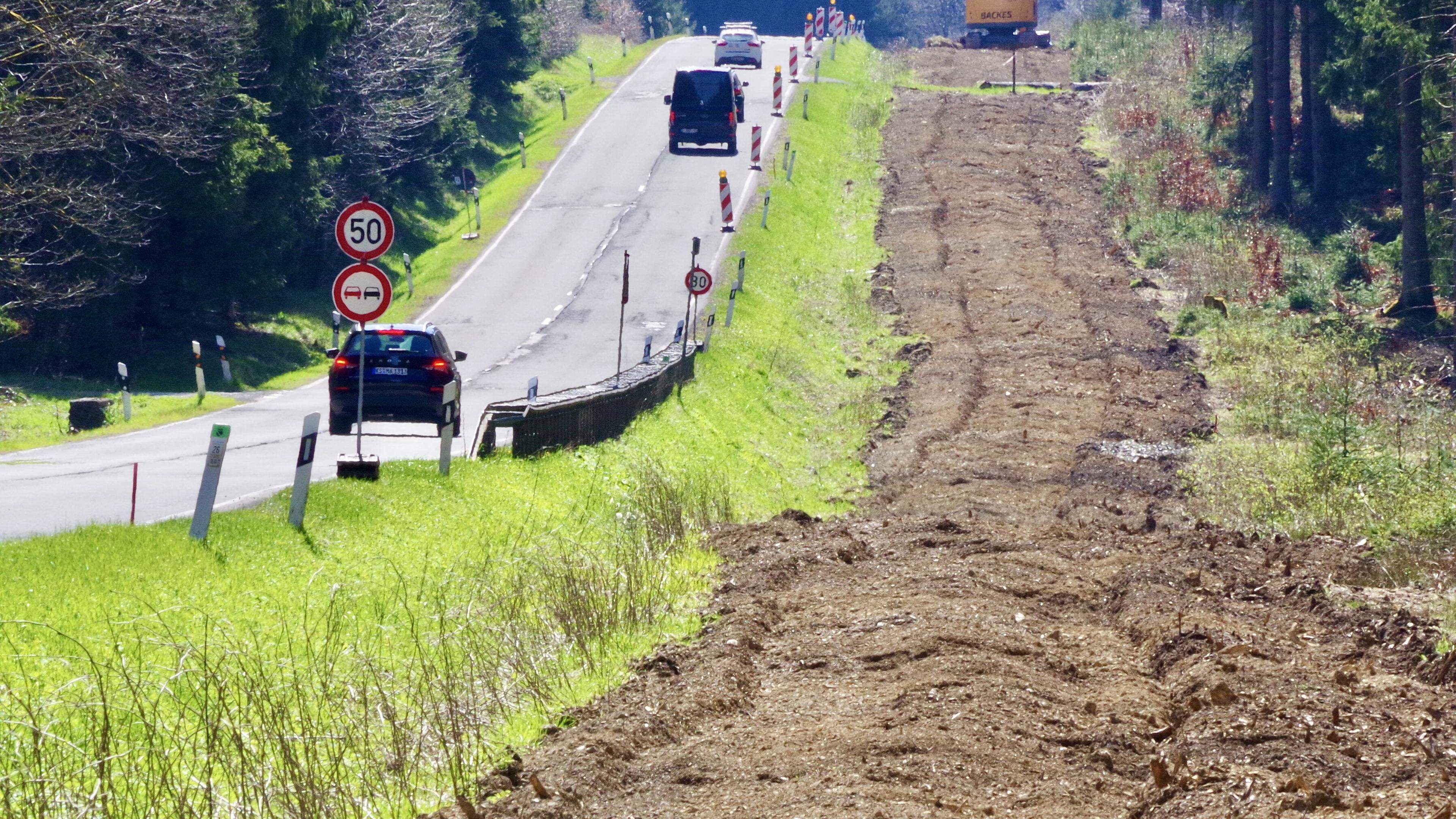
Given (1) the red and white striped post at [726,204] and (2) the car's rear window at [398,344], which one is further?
(1) the red and white striped post at [726,204]

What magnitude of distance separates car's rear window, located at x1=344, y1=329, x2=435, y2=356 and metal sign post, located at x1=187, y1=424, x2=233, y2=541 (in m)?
7.93

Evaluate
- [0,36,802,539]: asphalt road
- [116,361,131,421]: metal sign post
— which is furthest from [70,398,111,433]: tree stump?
[0,36,802,539]: asphalt road

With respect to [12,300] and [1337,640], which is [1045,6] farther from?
[1337,640]

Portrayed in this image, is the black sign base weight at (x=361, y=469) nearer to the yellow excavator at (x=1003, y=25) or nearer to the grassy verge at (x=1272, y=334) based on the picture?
the grassy verge at (x=1272, y=334)

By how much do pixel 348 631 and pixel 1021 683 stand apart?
161 inches

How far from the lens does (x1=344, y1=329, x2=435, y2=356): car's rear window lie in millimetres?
18672

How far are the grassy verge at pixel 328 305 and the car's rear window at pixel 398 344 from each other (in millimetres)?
6181

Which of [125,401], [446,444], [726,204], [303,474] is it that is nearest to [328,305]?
[726,204]

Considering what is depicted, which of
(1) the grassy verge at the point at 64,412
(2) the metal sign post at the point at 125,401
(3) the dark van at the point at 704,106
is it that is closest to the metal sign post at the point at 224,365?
(1) the grassy verge at the point at 64,412

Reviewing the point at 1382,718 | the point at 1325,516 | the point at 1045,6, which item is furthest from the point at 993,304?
the point at 1045,6

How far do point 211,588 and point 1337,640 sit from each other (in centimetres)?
730

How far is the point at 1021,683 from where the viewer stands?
8.04 metres

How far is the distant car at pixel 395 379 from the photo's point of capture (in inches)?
731

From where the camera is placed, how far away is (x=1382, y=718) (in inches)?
283
